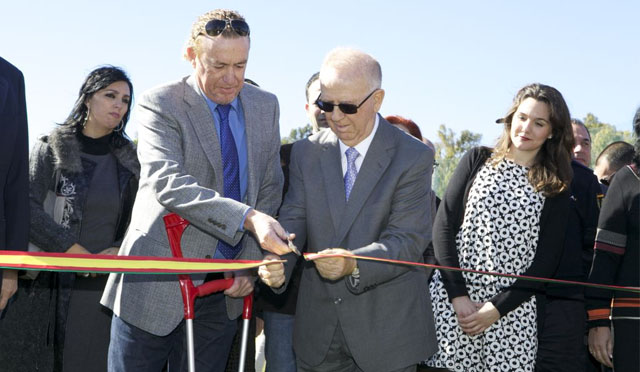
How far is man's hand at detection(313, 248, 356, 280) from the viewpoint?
3535 mm

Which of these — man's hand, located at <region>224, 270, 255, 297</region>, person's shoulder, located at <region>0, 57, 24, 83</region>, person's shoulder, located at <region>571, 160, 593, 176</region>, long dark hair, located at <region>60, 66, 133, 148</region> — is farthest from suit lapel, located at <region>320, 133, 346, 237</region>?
person's shoulder, located at <region>571, 160, 593, 176</region>

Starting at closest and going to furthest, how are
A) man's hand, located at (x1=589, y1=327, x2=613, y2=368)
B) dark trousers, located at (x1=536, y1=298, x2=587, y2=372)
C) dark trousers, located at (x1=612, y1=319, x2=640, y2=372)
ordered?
dark trousers, located at (x1=612, y1=319, x2=640, y2=372) < man's hand, located at (x1=589, y1=327, x2=613, y2=368) < dark trousers, located at (x1=536, y1=298, x2=587, y2=372)

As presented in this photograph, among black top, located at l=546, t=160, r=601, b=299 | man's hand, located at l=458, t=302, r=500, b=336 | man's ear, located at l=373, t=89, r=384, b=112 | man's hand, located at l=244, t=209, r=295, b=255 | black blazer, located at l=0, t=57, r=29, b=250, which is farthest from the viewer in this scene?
black top, located at l=546, t=160, r=601, b=299

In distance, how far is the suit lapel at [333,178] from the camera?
12.5 ft

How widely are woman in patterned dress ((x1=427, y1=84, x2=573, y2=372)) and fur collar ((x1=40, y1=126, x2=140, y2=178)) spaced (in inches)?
87.7

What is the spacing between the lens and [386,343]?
146 inches

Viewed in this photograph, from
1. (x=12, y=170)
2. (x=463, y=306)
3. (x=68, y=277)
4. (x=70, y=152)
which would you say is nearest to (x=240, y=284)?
(x=12, y=170)

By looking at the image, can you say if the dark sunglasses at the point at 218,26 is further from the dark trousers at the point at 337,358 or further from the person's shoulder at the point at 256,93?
the dark trousers at the point at 337,358

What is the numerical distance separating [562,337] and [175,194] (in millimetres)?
2721

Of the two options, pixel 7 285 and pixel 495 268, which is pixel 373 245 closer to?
pixel 495 268

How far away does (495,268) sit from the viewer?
466cm

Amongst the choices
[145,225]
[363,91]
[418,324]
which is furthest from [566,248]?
[145,225]

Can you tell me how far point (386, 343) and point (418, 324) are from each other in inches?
7.6

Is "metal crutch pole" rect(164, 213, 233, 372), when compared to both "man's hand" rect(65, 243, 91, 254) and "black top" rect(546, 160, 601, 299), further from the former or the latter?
"black top" rect(546, 160, 601, 299)
